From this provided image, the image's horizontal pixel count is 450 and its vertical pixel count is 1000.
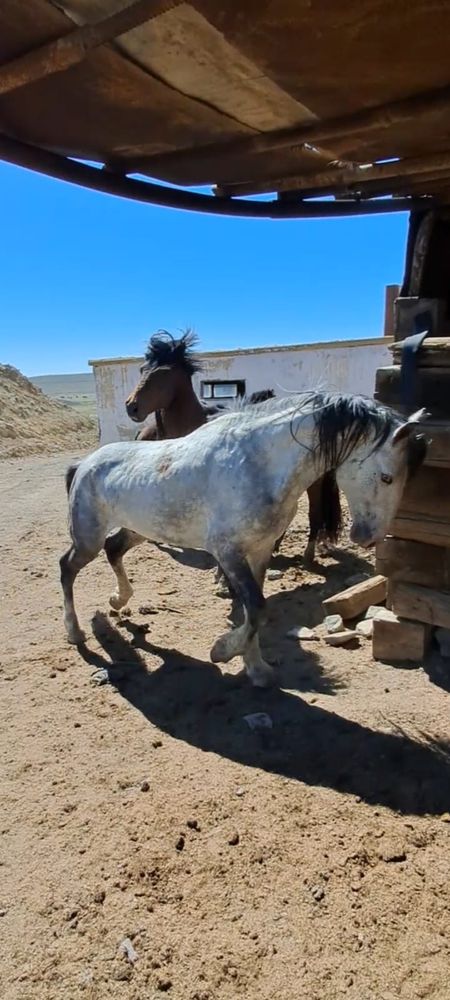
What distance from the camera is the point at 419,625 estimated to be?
356 centimetres

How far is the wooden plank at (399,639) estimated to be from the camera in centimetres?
357

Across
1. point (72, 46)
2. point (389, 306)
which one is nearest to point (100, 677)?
point (72, 46)

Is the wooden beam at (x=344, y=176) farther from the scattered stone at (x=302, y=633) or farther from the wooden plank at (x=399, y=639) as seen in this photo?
the scattered stone at (x=302, y=633)

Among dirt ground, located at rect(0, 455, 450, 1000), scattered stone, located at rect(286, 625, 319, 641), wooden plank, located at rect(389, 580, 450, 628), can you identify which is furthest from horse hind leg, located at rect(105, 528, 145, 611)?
wooden plank, located at rect(389, 580, 450, 628)

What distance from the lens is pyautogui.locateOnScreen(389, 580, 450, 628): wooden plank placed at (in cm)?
339

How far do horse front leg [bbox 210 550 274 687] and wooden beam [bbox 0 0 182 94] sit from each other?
236 cm

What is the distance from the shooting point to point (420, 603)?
3.48m

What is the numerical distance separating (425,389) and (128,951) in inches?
117

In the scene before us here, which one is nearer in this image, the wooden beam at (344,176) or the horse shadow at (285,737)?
the horse shadow at (285,737)

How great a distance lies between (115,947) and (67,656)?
90.9 inches

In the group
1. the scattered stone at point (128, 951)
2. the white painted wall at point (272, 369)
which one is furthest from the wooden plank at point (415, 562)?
the white painted wall at point (272, 369)

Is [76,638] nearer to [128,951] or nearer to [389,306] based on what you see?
[128,951]

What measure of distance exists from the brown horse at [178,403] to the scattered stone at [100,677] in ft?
8.75

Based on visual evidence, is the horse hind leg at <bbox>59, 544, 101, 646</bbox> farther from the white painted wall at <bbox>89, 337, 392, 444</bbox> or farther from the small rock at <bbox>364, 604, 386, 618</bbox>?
the white painted wall at <bbox>89, 337, 392, 444</bbox>
